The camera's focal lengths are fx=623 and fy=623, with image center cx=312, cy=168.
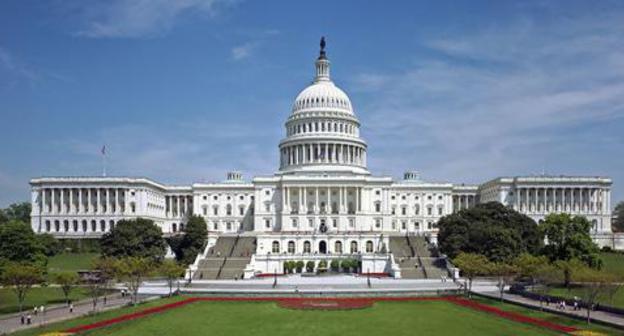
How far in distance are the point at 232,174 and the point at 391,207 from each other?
40363 millimetres

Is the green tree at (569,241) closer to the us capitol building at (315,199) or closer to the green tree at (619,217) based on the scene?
the us capitol building at (315,199)

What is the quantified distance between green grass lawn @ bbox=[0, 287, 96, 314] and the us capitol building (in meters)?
39.6

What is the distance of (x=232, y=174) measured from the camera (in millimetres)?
151750

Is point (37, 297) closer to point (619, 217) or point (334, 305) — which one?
point (334, 305)

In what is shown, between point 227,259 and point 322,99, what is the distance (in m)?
54.4

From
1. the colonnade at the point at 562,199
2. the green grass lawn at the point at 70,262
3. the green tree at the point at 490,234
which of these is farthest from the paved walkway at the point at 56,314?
the colonnade at the point at 562,199

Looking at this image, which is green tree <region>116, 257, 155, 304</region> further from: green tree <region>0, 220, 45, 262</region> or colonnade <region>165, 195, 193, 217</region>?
colonnade <region>165, 195, 193, 217</region>

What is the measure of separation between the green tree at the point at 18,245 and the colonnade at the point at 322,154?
66222 mm

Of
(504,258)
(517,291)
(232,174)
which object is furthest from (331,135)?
(517,291)

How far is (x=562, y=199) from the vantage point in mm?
136375

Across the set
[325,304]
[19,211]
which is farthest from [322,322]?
[19,211]

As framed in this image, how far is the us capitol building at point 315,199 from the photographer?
391ft

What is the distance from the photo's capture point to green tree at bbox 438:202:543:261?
87.2 meters

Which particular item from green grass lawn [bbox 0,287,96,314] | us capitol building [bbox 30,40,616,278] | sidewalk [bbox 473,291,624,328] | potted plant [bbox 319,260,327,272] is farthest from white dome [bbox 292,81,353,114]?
sidewalk [bbox 473,291,624,328]
